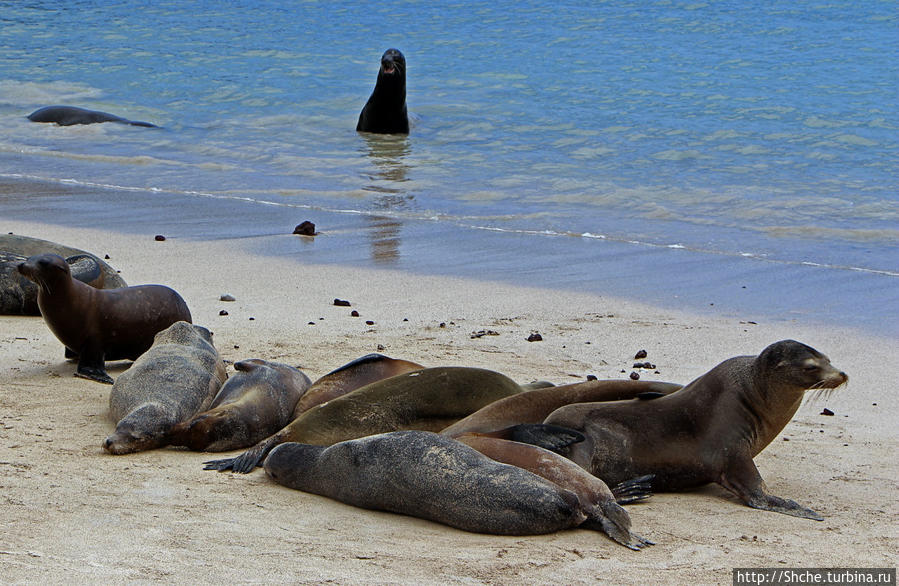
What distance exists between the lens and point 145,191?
35.5 ft

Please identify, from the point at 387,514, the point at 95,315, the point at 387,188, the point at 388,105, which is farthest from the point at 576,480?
the point at 388,105

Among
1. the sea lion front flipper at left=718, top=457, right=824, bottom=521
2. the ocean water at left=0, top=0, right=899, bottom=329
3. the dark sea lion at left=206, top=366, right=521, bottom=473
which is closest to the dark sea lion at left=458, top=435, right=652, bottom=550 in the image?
the sea lion front flipper at left=718, top=457, right=824, bottom=521

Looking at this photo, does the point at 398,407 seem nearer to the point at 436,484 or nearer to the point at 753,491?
the point at 436,484

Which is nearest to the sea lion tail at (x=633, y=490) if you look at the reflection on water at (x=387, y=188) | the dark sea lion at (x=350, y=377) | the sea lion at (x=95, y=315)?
the dark sea lion at (x=350, y=377)

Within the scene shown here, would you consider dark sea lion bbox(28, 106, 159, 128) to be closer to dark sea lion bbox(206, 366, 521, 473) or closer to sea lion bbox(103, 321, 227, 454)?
sea lion bbox(103, 321, 227, 454)

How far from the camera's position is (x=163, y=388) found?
15.0 feet

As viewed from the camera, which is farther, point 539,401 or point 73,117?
point 73,117

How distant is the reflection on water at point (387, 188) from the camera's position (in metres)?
8.41

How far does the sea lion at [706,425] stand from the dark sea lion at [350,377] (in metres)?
0.78

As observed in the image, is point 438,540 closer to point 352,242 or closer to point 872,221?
point 352,242

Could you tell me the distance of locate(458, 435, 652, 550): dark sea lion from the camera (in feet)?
11.3

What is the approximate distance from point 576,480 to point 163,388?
5.78 feet

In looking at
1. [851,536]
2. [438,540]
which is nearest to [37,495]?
[438,540]

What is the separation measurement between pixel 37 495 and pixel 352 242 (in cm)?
528
